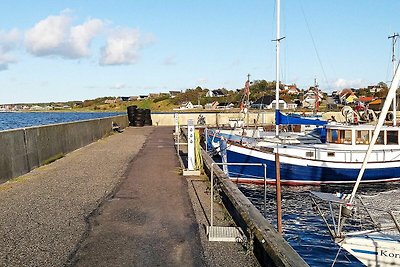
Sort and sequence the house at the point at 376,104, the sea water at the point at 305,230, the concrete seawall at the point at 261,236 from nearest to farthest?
the concrete seawall at the point at 261,236
the sea water at the point at 305,230
the house at the point at 376,104

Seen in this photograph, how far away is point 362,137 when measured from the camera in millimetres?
21641

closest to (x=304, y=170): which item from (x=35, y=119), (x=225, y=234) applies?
(x=225, y=234)

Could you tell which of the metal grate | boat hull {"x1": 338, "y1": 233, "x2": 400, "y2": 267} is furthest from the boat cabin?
the metal grate

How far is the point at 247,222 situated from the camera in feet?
25.6

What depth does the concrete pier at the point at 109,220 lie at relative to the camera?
6.72 meters

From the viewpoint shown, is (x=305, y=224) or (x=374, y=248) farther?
(x=305, y=224)

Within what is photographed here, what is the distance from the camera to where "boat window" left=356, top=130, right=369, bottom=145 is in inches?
848

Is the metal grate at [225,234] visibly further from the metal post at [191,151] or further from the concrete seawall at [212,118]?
the concrete seawall at [212,118]

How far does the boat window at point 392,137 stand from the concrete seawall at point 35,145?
15.2 meters

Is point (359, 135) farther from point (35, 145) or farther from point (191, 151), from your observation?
point (35, 145)

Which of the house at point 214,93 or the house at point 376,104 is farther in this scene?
the house at point 214,93

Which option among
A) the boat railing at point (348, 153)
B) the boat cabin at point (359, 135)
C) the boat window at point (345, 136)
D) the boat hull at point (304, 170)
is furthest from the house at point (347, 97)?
the boat window at point (345, 136)

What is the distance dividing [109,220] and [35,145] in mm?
8894

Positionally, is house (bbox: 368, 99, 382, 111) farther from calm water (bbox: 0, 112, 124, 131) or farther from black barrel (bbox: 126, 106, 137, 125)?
calm water (bbox: 0, 112, 124, 131)
